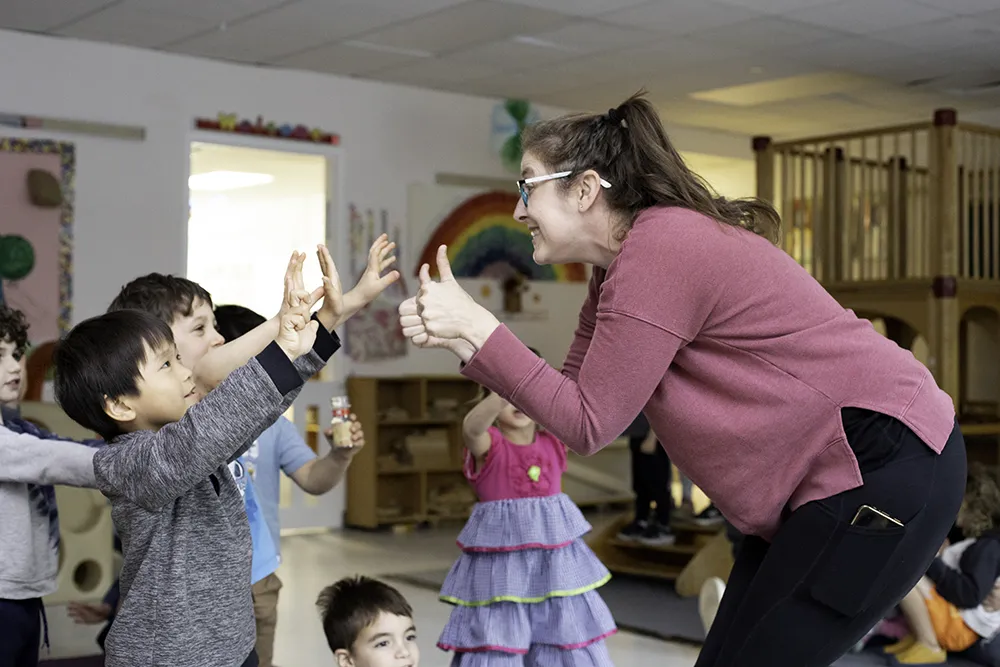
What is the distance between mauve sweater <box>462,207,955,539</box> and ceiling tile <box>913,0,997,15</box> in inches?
202

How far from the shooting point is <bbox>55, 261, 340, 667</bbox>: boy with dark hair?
1884mm

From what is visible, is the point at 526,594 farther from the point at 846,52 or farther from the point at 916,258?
the point at 846,52

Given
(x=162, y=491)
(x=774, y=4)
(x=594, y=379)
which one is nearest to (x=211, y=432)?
(x=162, y=491)

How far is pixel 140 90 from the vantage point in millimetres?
7258

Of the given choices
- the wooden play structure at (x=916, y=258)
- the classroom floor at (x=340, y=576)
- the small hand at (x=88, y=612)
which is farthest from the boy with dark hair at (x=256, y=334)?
the wooden play structure at (x=916, y=258)

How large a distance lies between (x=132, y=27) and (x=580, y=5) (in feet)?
8.17

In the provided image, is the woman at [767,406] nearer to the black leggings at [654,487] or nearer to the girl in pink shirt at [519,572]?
the girl in pink shirt at [519,572]

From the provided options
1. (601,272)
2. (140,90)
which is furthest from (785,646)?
(140,90)

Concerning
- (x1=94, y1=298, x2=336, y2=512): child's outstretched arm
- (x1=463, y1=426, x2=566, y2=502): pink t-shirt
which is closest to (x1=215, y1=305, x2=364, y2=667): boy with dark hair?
(x1=463, y1=426, x2=566, y2=502): pink t-shirt

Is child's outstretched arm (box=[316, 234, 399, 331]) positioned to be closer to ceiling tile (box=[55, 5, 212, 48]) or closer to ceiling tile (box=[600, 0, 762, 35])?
ceiling tile (box=[600, 0, 762, 35])

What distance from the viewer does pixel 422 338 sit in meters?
1.81

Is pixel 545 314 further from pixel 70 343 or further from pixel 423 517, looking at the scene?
pixel 70 343

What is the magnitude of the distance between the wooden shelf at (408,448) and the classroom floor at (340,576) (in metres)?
0.22

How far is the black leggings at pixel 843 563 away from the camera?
1.73 m
